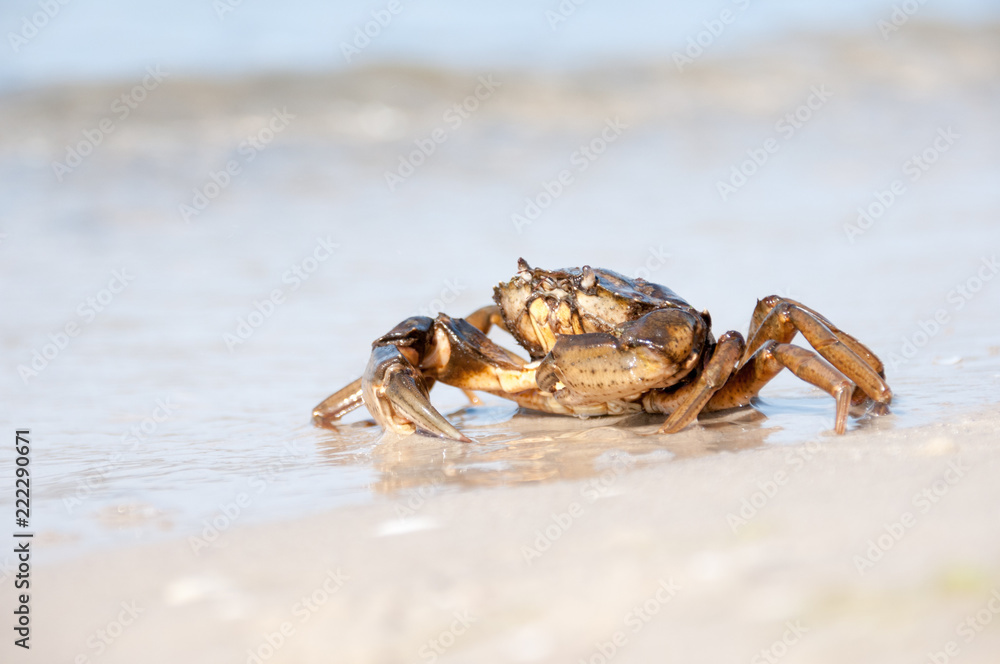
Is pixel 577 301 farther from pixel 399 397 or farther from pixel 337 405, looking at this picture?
pixel 337 405

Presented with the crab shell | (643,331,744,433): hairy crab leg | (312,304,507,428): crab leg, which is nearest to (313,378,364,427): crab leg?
(312,304,507,428): crab leg

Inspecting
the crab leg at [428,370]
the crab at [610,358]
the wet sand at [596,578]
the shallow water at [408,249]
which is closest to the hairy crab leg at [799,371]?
the crab at [610,358]

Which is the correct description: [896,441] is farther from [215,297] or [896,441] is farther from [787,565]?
[215,297]

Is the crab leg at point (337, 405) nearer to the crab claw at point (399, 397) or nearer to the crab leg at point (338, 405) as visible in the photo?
the crab leg at point (338, 405)

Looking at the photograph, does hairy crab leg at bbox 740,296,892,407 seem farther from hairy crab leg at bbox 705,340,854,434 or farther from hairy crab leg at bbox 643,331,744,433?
hairy crab leg at bbox 643,331,744,433

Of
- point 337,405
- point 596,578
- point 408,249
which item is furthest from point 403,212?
point 596,578
